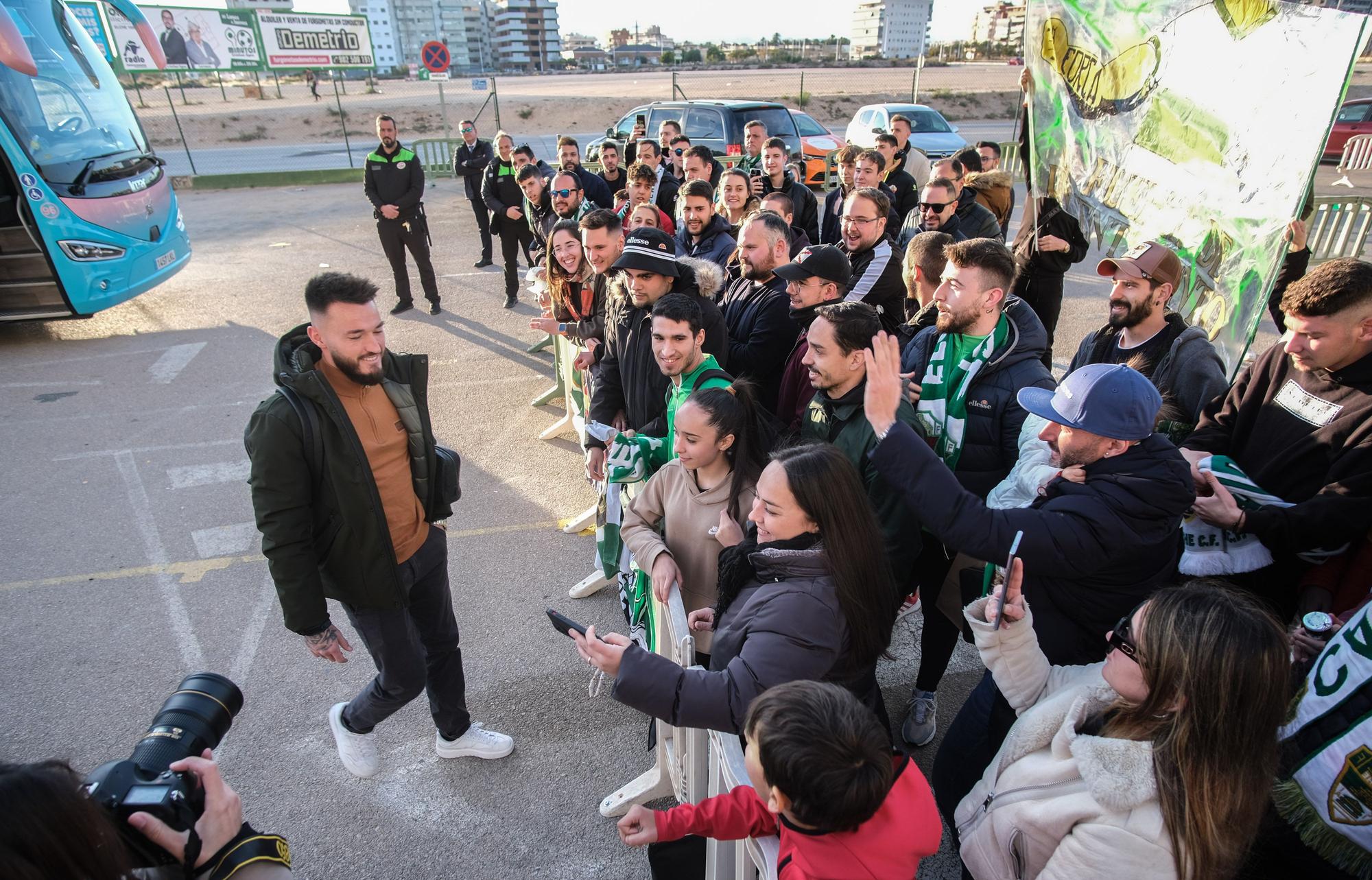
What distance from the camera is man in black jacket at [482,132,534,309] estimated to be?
9039 mm


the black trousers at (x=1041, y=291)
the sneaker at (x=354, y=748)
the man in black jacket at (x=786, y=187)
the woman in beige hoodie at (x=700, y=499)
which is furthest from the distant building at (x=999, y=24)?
the sneaker at (x=354, y=748)

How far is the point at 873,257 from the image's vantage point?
14.6 ft

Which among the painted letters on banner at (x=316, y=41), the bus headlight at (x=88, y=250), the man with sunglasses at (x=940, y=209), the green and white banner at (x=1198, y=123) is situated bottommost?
the bus headlight at (x=88, y=250)

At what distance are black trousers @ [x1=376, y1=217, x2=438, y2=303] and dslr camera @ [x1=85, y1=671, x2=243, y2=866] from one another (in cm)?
713

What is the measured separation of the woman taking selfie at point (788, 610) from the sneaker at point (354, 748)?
1.66 meters

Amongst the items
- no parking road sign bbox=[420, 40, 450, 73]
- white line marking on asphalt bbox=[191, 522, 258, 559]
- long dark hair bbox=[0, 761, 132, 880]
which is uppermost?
no parking road sign bbox=[420, 40, 450, 73]

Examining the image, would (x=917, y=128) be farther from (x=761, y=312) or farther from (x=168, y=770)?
(x=168, y=770)

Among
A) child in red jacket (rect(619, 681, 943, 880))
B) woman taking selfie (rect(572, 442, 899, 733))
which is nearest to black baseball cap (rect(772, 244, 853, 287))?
woman taking selfie (rect(572, 442, 899, 733))

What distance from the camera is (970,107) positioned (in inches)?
1345

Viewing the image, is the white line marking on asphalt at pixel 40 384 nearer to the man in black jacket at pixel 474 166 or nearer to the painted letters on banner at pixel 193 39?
the man in black jacket at pixel 474 166

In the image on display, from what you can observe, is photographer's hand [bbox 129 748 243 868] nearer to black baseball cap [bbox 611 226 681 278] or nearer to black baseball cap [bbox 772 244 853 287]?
black baseball cap [bbox 611 226 681 278]

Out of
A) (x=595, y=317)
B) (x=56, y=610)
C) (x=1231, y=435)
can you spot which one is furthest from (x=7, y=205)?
(x=1231, y=435)

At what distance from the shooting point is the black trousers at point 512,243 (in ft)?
29.5

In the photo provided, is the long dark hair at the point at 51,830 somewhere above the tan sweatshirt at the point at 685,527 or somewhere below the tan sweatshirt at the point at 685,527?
above
